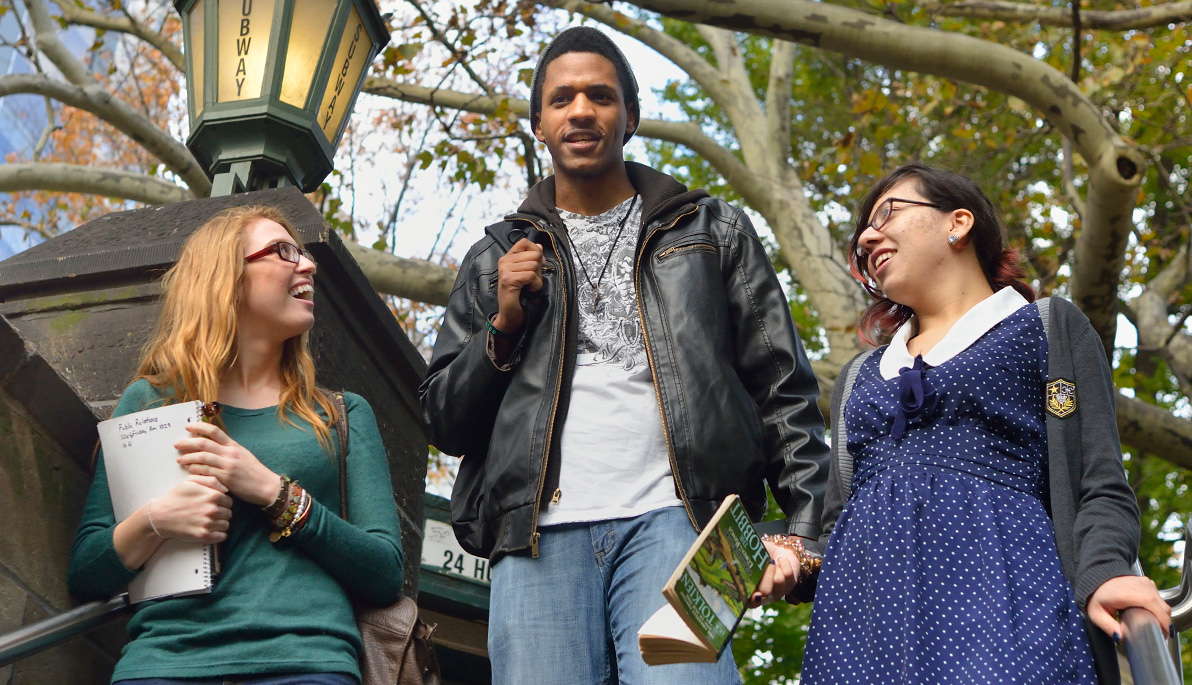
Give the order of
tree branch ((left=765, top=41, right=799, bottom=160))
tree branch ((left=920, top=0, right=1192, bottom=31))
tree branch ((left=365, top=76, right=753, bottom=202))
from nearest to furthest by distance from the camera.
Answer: tree branch ((left=920, top=0, right=1192, bottom=31))
tree branch ((left=365, top=76, right=753, bottom=202))
tree branch ((left=765, top=41, right=799, bottom=160))

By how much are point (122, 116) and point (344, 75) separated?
4.91 metres

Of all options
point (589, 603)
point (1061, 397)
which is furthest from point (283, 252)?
point (1061, 397)

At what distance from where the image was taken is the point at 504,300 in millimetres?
2945

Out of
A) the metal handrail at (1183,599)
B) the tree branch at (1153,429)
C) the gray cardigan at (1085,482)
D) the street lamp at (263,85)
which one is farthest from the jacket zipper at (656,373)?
the tree branch at (1153,429)

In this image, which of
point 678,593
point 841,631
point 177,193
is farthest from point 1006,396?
point 177,193

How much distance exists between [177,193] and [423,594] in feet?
12.3

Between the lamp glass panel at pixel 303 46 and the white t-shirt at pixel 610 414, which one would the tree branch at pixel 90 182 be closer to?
the lamp glass panel at pixel 303 46

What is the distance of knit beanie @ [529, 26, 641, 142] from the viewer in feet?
11.1

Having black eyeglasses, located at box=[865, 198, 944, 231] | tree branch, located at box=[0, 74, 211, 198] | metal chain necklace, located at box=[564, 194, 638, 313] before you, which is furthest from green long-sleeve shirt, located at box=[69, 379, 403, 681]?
tree branch, located at box=[0, 74, 211, 198]

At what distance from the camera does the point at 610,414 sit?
9.36 ft

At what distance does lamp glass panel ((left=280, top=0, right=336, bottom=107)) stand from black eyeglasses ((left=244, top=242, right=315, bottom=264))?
1409mm

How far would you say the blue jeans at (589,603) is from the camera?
259cm

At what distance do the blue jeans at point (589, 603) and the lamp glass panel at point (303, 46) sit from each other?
2.38 m

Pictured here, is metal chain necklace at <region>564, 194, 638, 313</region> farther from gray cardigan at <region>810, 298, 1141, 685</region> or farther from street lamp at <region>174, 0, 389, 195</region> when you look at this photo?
street lamp at <region>174, 0, 389, 195</region>
